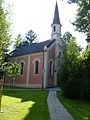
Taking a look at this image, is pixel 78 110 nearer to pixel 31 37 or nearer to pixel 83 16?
pixel 83 16

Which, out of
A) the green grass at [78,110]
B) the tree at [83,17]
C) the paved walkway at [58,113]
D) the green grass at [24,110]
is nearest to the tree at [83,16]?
the tree at [83,17]

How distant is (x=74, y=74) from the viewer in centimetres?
2134

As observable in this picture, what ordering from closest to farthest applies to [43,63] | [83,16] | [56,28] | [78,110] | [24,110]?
1. [24,110]
2. [78,110]
3. [83,16]
4. [43,63]
5. [56,28]

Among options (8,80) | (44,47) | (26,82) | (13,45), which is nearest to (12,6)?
(13,45)

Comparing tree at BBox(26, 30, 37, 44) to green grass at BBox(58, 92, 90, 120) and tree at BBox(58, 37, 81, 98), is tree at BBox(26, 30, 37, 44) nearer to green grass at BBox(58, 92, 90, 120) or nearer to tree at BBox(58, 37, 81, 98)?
tree at BBox(58, 37, 81, 98)

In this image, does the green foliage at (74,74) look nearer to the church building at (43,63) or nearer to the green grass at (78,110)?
the green grass at (78,110)

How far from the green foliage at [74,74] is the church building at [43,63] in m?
14.7

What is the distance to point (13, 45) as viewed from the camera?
11805 millimetres

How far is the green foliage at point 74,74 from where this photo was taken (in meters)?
20.6

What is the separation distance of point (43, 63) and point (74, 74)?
17.5 m

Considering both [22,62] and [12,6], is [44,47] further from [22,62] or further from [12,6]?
[12,6]

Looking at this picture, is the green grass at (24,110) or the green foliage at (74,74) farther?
the green foliage at (74,74)

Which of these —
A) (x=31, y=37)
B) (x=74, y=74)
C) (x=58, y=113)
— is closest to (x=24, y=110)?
(x=58, y=113)

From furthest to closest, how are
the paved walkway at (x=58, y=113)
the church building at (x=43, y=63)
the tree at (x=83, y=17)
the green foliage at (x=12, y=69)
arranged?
the church building at (x=43, y=63) < the tree at (x=83, y=17) < the green foliage at (x=12, y=69) < the paved walkway at (x=58, y=113)
